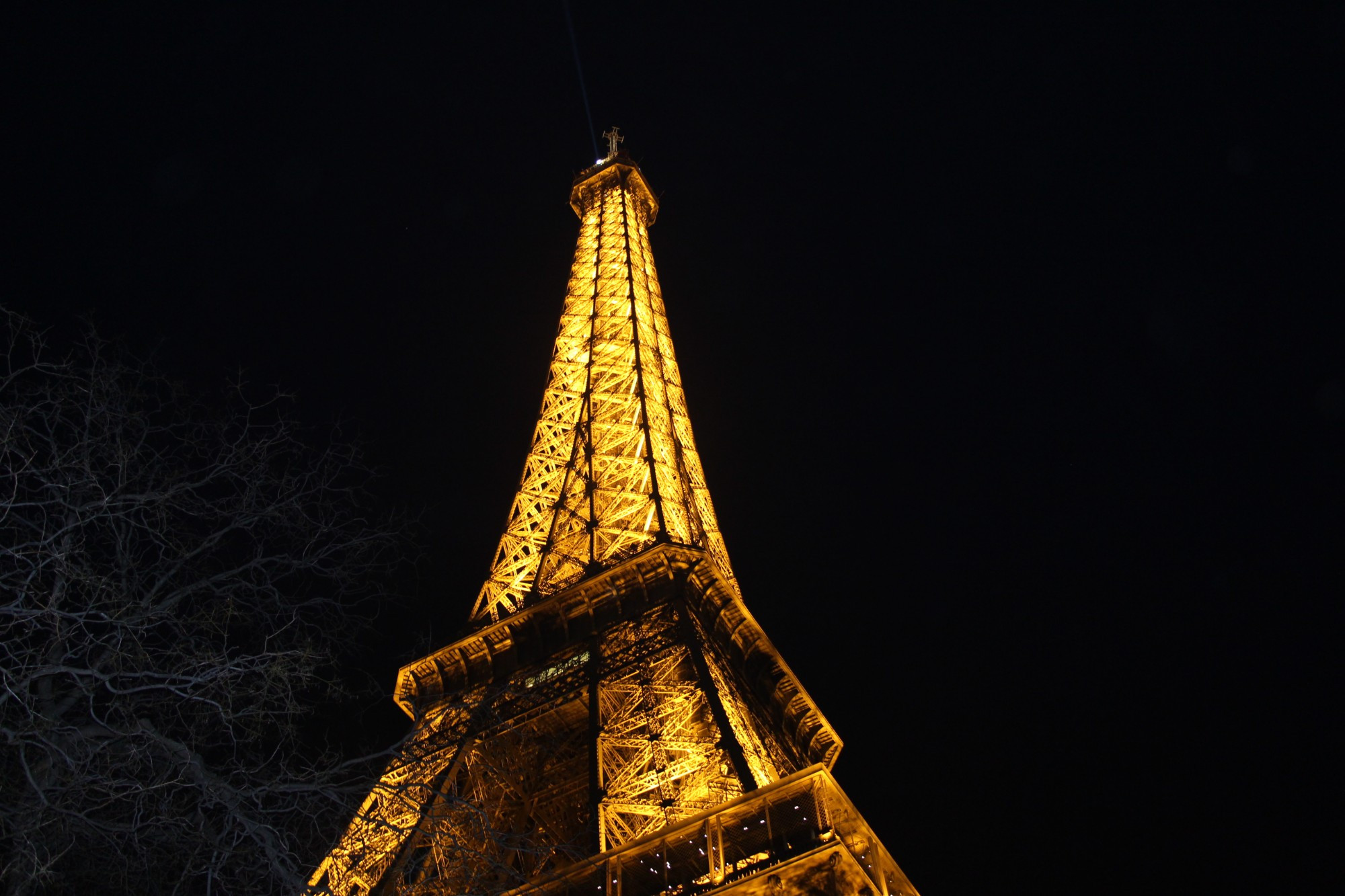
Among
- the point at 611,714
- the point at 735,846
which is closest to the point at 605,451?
the point at 611,714

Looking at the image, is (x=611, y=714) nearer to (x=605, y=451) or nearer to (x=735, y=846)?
(x=735, y=846)

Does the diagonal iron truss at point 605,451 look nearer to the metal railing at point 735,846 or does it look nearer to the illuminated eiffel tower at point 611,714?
the illuminated eiffel tower at point 611,714

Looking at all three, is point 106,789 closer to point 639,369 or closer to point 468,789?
point 468,789

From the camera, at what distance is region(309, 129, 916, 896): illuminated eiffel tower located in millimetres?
12594

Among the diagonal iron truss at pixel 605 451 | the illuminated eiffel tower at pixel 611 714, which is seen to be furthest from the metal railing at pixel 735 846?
the diagonal iron truss at pixel 605 451

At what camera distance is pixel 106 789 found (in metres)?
7.28

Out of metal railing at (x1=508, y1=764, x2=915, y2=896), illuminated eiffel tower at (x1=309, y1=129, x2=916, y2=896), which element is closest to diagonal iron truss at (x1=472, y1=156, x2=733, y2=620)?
illuminated eiffel tower at (x1=309, y1=129, x2=916, y2=896)

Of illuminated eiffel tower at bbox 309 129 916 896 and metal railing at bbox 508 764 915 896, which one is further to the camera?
metal railing at bbox 508 764 915 896

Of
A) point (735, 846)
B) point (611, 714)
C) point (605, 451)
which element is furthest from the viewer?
point (605, 451)

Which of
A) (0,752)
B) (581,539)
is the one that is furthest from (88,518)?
(581,539)

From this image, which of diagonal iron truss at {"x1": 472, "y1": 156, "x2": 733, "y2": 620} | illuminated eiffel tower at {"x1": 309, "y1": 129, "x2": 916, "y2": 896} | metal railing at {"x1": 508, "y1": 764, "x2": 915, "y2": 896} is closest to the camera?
illuminated eiffel tower at {"x1": 309, "y1": 129, "x2": 916, "y2": 896}

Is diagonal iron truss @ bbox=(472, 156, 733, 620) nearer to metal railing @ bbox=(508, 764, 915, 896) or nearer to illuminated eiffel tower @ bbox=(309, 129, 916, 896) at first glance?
illuminated eiffel tower @ bbox=(309, 129, 916, 896)

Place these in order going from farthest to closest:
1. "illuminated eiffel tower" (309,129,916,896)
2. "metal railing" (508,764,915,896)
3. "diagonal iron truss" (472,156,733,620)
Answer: "diagonal iron truss" (472,156,733,620)
"metal railing" (508,764,915,896)
"illuminated eiffel tower" (309,129,916,896)

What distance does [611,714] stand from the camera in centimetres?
2062
